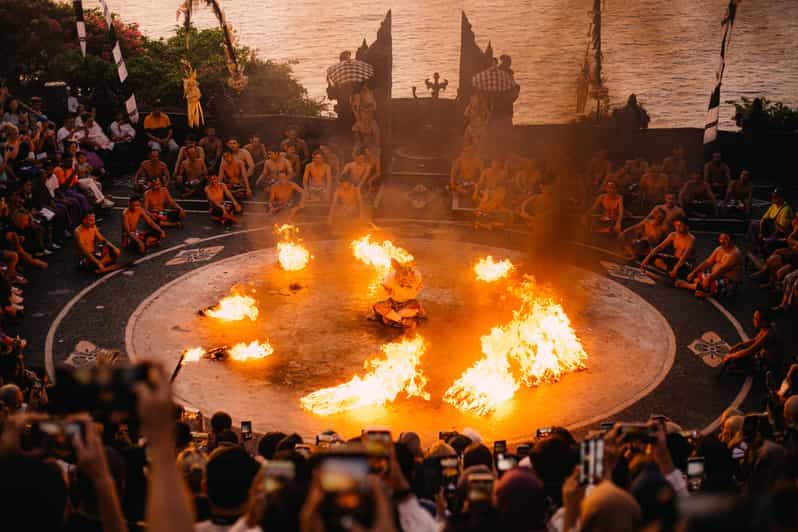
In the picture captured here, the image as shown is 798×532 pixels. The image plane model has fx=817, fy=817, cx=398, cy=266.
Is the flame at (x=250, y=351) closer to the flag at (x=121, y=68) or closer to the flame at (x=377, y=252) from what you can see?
the flame at (x=377, y=252)

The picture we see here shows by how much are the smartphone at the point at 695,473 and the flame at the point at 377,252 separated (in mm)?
10046

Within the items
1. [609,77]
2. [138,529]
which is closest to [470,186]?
[138,529]

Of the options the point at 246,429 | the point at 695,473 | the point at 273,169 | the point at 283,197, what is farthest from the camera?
the point at 273,169

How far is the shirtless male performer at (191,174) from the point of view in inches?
870

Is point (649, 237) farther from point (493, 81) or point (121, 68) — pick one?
point (121, 68)

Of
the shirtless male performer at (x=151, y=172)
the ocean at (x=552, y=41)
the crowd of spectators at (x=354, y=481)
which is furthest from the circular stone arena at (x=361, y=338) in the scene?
the ocean at (x=552, y=41)

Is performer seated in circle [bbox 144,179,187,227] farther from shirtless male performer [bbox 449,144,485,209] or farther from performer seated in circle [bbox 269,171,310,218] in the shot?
shirtless male performer [bbox 449,144,485,209]

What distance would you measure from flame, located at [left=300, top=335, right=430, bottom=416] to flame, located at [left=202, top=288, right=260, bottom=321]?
298 centimetres

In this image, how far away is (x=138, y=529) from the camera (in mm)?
6105

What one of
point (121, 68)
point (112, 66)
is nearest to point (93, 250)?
point (121, 68)

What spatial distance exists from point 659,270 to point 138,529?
13956mm

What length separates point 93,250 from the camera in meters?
17.4

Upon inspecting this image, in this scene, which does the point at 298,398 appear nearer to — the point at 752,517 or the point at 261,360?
the point at 261,360

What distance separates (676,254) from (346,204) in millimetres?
8075
